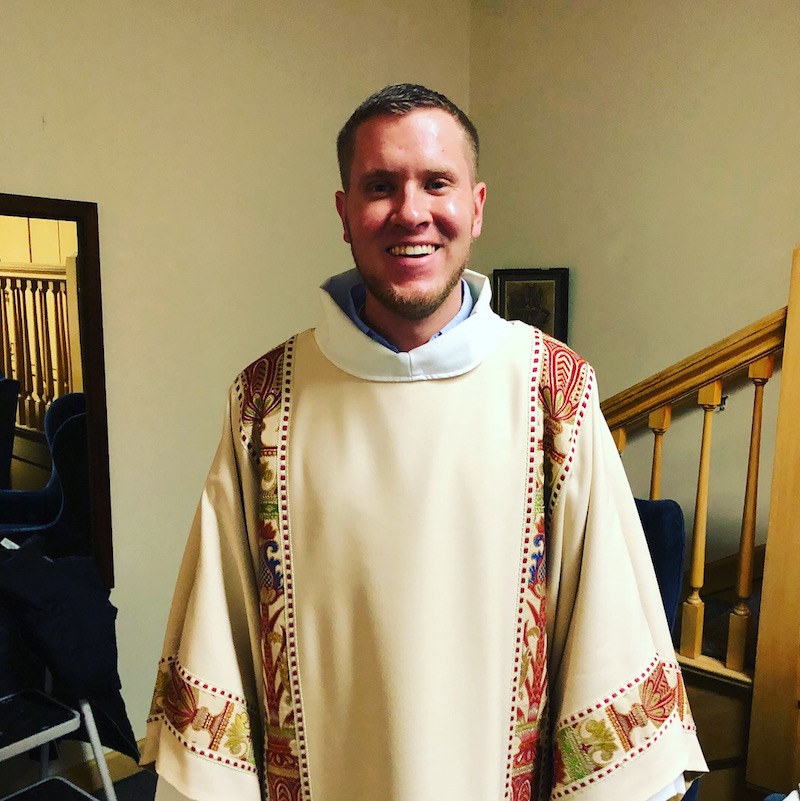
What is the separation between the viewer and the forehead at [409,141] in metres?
0.91

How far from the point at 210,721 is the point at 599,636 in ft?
1.70

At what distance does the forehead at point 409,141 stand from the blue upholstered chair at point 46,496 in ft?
4.35

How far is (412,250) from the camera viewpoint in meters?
0.92

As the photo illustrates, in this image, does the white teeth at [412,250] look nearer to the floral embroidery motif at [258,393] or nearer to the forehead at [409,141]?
the forehead at [409,141]

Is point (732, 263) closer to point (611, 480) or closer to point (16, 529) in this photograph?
point (611, 480)

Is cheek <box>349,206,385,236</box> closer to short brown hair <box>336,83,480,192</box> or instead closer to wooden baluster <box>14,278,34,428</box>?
short brown hair <box>336,83,480,192</box>

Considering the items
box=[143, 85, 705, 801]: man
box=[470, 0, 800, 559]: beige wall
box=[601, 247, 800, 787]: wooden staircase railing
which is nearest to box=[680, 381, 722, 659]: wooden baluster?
box=[601, 247, 800, 787]: wooden staircase railing

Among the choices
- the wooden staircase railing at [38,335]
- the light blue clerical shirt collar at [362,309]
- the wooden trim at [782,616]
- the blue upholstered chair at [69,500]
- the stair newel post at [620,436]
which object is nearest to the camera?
the light blue clerical shirt collar at [362,309]

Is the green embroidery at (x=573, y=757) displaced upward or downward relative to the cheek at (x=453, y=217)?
downward

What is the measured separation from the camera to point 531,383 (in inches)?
39.1

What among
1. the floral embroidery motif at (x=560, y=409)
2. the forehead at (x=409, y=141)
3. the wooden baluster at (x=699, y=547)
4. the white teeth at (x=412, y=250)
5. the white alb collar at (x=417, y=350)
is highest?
the forehead at (x=409, y=141)

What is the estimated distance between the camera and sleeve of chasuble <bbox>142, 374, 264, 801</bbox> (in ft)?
3.20

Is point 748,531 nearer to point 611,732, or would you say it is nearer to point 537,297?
point 611,732

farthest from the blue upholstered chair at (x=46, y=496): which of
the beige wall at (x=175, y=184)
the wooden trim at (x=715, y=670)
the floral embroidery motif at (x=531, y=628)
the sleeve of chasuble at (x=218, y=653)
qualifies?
the wooden trim at (x=715, y=670)
